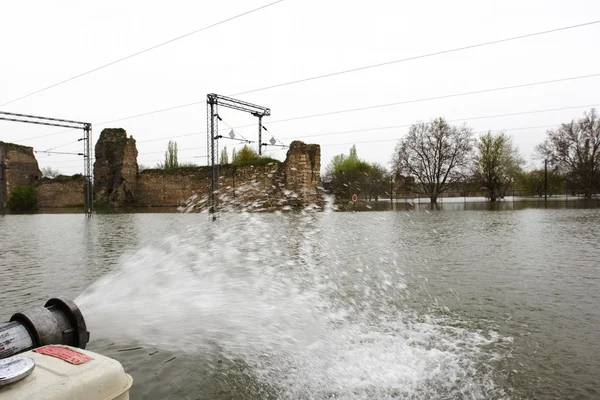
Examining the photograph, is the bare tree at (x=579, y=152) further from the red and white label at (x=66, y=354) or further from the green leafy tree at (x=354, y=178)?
the red and white label at (x=66, y=354)

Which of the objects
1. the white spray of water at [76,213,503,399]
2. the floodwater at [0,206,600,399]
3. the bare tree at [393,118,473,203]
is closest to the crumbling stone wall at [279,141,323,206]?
the bare tree at [393,118,473,203]

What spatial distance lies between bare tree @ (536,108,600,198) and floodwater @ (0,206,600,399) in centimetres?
4672

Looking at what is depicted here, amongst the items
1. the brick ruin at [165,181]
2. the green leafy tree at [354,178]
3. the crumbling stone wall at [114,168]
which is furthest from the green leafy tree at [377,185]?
the crumbling stone wall at [114,168]

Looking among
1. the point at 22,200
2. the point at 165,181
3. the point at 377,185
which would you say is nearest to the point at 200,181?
the point at 165,181

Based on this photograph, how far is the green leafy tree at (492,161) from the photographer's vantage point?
4625 cm

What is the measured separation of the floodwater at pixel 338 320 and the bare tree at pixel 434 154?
35.5m

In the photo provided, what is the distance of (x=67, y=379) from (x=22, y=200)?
4329cm

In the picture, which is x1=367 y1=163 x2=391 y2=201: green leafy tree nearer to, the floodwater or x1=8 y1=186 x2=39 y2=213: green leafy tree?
x1=8 y1=186 x2=39 y2=213: green leafy tree

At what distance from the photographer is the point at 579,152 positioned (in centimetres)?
4588

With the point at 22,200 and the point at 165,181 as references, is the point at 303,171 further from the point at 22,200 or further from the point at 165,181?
the point at 22,200

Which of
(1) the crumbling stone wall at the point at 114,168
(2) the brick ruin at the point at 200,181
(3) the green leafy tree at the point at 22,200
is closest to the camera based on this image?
(2) the brick ruin at the point at 200,181

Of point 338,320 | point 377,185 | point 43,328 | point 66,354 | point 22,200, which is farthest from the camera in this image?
point 377,185

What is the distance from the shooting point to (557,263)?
655 centimetres

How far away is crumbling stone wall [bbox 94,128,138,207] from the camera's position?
3738 centimetres
